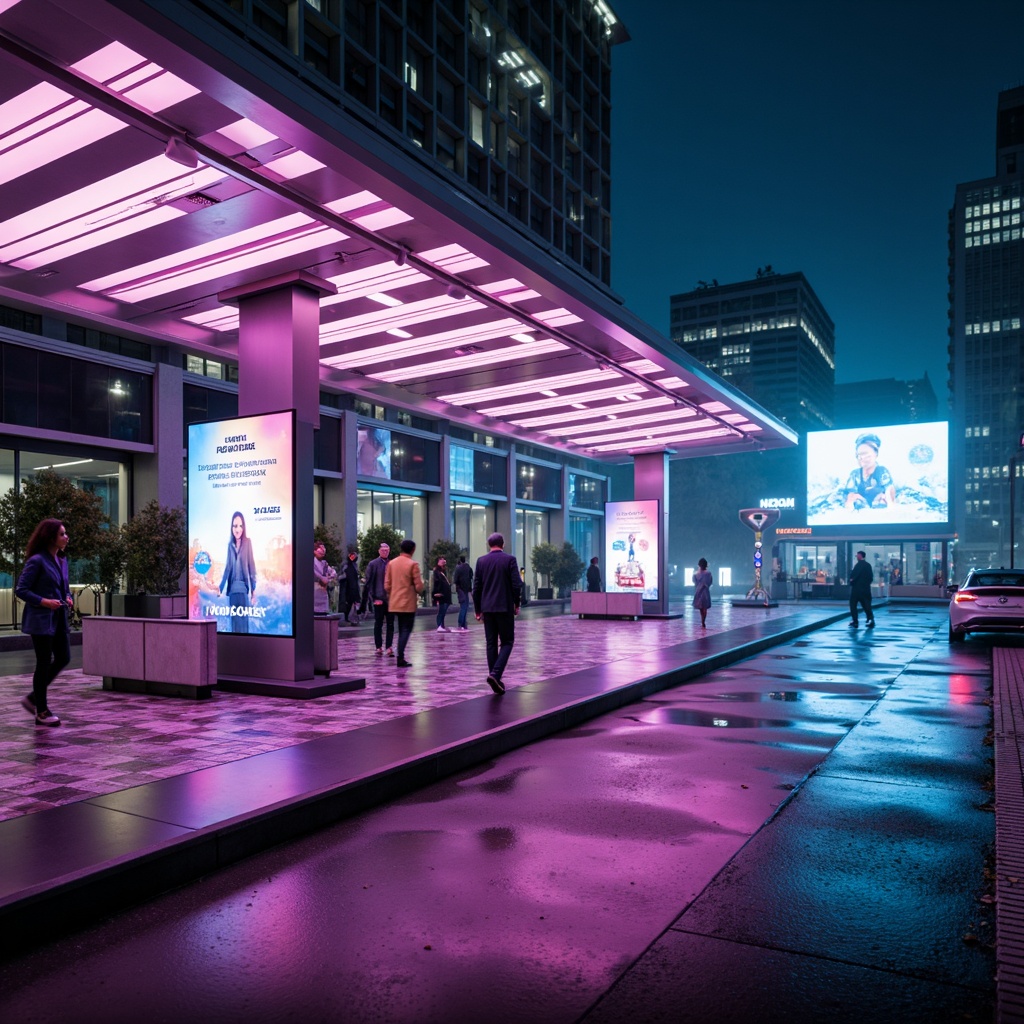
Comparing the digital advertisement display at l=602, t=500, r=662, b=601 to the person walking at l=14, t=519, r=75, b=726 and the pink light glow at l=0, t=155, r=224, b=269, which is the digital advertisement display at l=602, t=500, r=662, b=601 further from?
the person walking at l=14, t=519, r=75, b=726

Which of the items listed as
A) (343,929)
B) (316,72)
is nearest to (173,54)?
(343,929)

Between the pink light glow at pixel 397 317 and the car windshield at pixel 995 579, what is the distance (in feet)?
40.4

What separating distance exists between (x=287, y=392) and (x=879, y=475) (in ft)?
131

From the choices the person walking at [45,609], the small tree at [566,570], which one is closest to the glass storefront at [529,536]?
the small tree at [566,570]

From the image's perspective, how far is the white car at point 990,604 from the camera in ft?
56.5

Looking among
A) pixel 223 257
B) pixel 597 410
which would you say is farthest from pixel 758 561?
pixel 223 257

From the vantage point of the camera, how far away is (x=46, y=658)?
8.12m

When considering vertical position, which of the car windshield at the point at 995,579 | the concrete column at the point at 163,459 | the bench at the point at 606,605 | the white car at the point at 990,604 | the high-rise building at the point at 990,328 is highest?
the high-rise building at the point at 990,328

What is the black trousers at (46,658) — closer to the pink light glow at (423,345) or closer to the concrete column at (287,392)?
the concrete column at (287,392)

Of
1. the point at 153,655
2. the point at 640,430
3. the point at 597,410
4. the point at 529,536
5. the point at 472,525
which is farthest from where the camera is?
the point at 529,536

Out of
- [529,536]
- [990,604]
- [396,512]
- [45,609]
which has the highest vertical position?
[396,512]

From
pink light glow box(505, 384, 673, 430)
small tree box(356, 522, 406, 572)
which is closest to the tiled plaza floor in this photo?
pink light glow box(505, 384, 673, 430)

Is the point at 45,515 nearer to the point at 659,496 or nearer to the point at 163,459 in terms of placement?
the point at 163,459

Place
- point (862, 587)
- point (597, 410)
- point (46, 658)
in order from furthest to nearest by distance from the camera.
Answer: point (862, 587) → point (597, 410) → point (46, 658)
